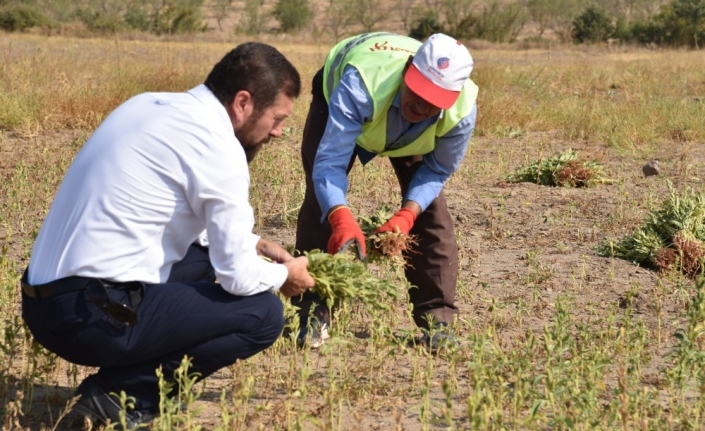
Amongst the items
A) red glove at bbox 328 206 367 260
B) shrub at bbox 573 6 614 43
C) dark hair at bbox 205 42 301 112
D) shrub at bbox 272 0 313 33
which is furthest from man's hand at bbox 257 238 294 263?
shrub at bbox 272 0 313 33

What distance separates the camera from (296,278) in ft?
11.6

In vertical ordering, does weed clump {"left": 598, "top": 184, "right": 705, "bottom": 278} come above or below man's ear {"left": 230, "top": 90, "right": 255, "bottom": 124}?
below

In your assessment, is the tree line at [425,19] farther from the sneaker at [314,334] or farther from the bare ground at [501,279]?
the sneaker at [314,334]

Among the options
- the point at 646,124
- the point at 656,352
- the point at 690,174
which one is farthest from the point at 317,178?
the point at 646,124

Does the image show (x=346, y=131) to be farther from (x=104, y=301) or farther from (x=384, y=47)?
(x=104, y=301)

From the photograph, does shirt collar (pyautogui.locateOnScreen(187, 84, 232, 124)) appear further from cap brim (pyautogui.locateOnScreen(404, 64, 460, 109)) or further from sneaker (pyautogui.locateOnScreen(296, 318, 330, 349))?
sneaker (pyautogui.locateOnScreen(296, 318, 330, 349))

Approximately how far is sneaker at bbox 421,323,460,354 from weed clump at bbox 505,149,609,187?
3.89m

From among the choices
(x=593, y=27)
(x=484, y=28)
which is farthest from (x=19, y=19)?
(x=593, y=27)

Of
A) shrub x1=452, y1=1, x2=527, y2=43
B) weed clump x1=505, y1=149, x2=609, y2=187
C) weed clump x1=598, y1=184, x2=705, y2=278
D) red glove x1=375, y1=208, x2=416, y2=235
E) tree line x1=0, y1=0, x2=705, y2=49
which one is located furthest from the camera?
shrub x1=452, y1=1, x2=527, y2=43

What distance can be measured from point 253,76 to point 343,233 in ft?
3.07

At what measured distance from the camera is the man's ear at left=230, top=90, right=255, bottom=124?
328 centimetres

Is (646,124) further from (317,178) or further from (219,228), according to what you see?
(219,228)

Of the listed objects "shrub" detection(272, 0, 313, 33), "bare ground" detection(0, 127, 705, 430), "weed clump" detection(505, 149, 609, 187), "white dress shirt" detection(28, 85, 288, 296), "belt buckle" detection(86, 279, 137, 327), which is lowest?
"shrub" detection(272, 0, 313, 33)

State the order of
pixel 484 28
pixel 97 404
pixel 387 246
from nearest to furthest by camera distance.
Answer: pixel 97 404
pixel 387 246
pixel 484 28
